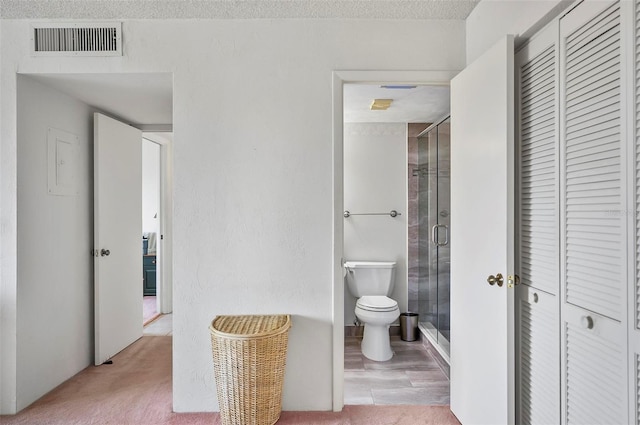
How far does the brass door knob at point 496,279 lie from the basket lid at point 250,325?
106cm

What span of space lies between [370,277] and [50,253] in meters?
2.52

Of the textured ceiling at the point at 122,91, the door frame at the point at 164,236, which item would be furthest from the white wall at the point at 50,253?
the door frame at the point at 164,236

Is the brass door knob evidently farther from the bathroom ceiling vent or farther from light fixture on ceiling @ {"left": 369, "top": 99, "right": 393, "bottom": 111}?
the bathroom ceiling vent

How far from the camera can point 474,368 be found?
1.81 metres

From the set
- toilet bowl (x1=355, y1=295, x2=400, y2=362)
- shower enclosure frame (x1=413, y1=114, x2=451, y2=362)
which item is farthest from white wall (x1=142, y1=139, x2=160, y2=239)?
shower enclosure frame (x1=413, y1=114, x2=451, y2=362)

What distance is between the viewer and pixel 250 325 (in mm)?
1954

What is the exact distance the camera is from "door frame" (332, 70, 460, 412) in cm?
209

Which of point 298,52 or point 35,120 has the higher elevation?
A: point 298,52

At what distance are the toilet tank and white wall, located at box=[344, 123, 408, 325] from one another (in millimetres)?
196

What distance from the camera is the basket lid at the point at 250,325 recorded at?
1827mm

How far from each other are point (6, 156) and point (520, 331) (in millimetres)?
2971

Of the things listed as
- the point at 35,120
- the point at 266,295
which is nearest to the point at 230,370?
the point at 266,295

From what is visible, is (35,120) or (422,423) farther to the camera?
(35,120)

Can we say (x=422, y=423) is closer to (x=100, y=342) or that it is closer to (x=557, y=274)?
(x=557, y=274)
